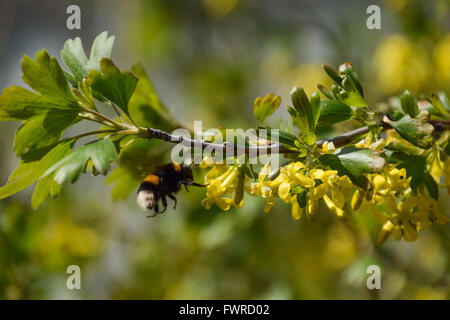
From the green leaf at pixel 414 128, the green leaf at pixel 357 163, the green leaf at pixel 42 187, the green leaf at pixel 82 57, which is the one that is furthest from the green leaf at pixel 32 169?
the green leaf at pixel 414 128

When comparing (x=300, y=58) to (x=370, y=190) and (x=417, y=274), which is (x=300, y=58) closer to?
(x=417, y=274)

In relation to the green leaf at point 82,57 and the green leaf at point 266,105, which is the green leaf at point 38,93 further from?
the green leaf at point 266,105

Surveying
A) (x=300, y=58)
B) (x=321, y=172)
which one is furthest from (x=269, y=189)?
(x=300, y=58)

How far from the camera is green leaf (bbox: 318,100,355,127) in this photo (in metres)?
0.76

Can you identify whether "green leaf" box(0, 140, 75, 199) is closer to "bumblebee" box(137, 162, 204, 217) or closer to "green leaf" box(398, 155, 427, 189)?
"bumblebee" box(137, 162, 204, 217)

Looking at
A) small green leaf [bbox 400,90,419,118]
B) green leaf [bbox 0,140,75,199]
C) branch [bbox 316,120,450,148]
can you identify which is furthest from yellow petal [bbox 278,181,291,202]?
green leaf [bbox 0,140,75,199]

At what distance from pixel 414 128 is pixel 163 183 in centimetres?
46

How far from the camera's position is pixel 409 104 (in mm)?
733

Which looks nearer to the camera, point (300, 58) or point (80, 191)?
point (80, 191)

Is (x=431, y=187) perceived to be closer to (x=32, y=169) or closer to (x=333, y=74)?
(x=333, y=74)

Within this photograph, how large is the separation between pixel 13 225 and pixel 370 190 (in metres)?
1.18

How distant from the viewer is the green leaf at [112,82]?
729mm

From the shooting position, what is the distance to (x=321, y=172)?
2.22 feet

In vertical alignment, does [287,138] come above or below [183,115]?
below
